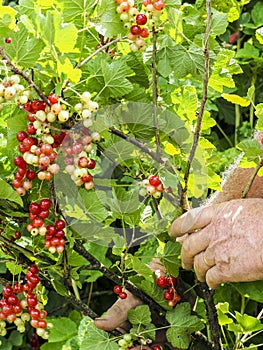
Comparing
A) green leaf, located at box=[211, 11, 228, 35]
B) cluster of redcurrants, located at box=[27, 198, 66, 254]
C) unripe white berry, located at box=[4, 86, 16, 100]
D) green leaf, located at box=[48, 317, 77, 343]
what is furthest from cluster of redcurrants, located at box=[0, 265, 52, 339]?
green leaf, located at box=[48, 317, 77, 343]

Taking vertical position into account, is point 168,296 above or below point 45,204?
below

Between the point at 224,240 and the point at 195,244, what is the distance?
0.05 m

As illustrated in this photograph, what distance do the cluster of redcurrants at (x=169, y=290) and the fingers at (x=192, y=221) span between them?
0.27 feet

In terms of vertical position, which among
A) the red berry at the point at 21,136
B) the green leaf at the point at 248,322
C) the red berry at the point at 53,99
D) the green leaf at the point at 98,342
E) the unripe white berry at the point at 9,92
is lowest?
the green leaf at the point at 248,322

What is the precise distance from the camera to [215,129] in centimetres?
217

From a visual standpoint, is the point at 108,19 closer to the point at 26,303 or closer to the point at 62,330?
the point at 26,303

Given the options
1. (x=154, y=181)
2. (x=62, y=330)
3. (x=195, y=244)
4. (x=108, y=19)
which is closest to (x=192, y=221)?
(x=195, y=244)

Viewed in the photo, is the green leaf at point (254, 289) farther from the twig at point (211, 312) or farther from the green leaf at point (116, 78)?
the green leaf at point (116, 78)

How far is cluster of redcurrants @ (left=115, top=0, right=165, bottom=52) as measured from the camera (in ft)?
2.52

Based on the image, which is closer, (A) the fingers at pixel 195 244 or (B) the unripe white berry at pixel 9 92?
(B) the unripe white berry at pixel 9 92

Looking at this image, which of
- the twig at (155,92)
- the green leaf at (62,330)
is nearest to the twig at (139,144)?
the twig at (155,92)

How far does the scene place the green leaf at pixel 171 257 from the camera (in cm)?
98

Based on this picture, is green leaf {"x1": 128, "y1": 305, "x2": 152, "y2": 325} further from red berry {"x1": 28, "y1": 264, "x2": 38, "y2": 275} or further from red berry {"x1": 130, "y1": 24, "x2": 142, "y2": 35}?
red berry {"x1": 130, "y1": 24, "x2": 142, "y2": 35}

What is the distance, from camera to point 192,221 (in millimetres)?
976
